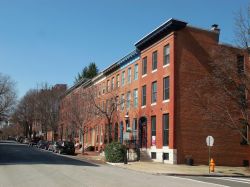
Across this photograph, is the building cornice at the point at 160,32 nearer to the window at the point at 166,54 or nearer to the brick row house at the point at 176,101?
the brick row house at the point at 176,101

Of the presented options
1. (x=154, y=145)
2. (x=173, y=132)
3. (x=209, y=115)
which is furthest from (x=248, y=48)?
(x=154, y=145)

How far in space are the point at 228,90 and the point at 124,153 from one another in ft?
33.3

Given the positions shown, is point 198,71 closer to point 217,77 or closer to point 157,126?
point 217,77

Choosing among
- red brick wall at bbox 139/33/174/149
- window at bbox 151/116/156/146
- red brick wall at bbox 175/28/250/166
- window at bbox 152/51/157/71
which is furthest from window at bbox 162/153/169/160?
window at bbox 152/51/157/71

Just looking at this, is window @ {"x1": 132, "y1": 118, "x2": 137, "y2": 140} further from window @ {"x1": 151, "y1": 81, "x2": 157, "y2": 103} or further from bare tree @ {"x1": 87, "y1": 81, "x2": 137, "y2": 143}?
window @ {"x1": 151, "y1": 81, "x2": 157, "y2": 103}

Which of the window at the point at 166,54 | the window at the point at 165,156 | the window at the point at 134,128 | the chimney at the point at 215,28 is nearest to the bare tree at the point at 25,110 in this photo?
the window at the point at 134,128

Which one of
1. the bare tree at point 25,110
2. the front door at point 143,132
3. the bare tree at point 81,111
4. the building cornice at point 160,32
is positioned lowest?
the front door at point 143,132

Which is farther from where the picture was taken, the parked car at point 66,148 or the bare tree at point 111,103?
the parked car at point 66,148

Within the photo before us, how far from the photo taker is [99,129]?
59.2 meters

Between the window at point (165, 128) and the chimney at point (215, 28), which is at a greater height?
the chimney at point (215, 28)

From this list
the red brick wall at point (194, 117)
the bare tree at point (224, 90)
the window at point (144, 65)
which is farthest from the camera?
the window at point (144, 65)

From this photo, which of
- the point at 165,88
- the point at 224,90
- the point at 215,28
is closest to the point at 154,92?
the point at 165,88

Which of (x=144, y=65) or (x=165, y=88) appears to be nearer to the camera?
(x=165, y=88)

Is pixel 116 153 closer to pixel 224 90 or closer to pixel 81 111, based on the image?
pixel 224 90
